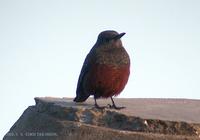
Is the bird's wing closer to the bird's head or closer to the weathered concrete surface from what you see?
the bird's head

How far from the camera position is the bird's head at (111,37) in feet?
24.2

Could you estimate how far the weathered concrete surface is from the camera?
18.3ft

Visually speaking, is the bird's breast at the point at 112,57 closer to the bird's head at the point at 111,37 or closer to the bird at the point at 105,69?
the bird at the point at 105,69

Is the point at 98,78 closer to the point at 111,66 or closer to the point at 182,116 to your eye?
the point at 111,66

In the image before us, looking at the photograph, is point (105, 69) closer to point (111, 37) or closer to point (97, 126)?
point (111, 37)

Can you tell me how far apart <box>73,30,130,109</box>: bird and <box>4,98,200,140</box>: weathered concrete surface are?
716 mm

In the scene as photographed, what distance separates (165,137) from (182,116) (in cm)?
76

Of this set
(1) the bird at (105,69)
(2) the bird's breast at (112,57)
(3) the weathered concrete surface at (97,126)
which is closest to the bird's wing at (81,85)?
(1) the bird at (105,69)

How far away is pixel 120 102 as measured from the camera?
Answer: 301 inches

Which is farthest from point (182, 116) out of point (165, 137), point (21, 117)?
point (21, 117)

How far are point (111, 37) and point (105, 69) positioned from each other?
0.58 m

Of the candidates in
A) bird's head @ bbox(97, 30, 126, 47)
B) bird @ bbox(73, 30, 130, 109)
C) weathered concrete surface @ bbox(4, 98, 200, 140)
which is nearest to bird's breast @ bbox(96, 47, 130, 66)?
bird @ bbox(73, 30, 130, 109)

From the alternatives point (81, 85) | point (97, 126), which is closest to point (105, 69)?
point (81, 85)

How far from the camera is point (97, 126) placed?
576 cm
